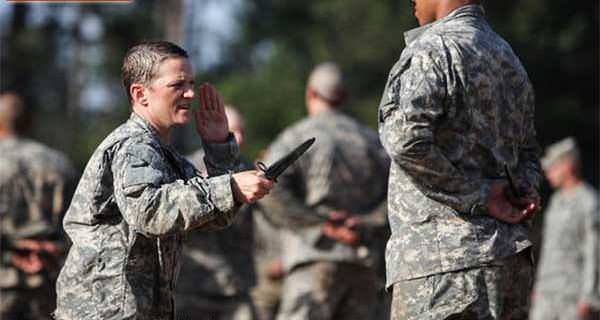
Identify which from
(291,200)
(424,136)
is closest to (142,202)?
(424,136)

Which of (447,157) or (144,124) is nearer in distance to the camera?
(144,124)

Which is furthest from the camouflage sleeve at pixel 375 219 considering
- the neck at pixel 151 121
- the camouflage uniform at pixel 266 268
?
the neck at pixel 151 121

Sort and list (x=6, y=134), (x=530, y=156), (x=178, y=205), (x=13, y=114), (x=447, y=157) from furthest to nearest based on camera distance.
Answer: (x=13, y=114), (x=6, y=134), (x=530, y=156), (x=447, y=157), (x=178, y=205)

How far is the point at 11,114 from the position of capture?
1141 centimetres

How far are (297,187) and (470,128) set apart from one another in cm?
485

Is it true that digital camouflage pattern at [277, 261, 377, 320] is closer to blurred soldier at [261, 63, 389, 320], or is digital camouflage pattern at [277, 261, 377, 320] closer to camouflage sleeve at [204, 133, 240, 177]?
blurred soldier at [261, 63, 389, 320]

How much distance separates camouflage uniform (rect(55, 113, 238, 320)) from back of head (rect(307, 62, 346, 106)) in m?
4.99

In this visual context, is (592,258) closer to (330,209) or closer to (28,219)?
(330,209)

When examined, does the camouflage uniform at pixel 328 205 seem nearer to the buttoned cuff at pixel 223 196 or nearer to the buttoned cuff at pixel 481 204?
the buttoned cuff at pixel 481 204

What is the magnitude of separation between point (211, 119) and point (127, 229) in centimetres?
69

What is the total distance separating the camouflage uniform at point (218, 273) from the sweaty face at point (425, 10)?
4.56 m

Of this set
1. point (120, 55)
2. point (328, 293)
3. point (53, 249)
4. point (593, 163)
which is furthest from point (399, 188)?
point (120, 55)

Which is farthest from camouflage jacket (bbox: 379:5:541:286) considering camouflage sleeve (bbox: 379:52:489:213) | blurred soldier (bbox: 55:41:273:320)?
blurred soldier (bbox: 55:41:273:320)

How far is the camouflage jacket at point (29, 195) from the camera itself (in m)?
11.1
